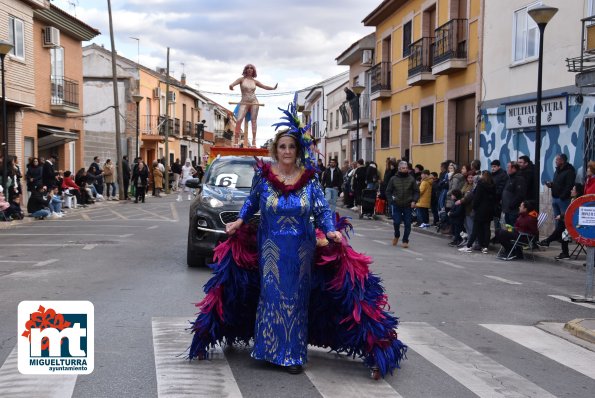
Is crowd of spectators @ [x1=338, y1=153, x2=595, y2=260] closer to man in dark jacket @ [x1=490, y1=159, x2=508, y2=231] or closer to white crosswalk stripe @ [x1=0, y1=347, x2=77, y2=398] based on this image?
man in dark jacket @ [x1=490, y1=159, x2=508, y2=231]

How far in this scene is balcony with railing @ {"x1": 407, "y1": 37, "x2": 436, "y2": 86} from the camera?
83.6 ft

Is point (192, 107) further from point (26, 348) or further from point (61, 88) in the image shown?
point (26, 348)

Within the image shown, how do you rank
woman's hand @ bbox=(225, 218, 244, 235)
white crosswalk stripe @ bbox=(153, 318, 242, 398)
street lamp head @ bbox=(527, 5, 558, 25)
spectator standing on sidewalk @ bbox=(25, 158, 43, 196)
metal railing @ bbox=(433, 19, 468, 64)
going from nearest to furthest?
white crosswalk stripe @ bbox=(153, 318, 242, 398) < woman's hand @ bbox=(225, 218, 244, 235) < street lamp head @ bbox=(527, 5, 558, 25) < spectator standing on sidewalk @ bbox=(25, 158, 43, 196) < metal railing @ bbox=(433, 19, 468, 64)

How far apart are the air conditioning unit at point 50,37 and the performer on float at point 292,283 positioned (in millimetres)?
24846

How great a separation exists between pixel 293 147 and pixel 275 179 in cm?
30

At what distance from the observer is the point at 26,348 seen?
4891 millimetres

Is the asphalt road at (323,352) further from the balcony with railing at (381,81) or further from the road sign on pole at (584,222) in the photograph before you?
the balcony with railing at (381,81)

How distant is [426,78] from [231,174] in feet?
51.3

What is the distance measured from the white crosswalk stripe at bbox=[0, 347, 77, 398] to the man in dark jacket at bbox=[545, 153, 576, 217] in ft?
38.5

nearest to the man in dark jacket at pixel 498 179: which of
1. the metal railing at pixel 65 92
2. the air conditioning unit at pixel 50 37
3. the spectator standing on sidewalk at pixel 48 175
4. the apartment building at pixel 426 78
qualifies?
the apartment building at pixel 426 78

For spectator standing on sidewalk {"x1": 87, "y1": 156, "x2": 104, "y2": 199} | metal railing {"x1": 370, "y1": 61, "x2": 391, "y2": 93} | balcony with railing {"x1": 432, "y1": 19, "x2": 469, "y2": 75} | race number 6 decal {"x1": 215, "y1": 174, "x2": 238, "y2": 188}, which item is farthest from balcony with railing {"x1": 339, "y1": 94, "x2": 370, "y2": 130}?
race number 6 decal {"x1": 215, "y1": 174, "x2": 238, "y2": 188}

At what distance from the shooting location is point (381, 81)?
32.4 m

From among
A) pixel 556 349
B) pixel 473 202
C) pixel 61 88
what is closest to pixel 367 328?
pixel 556 349

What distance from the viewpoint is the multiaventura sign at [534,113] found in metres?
16.6
